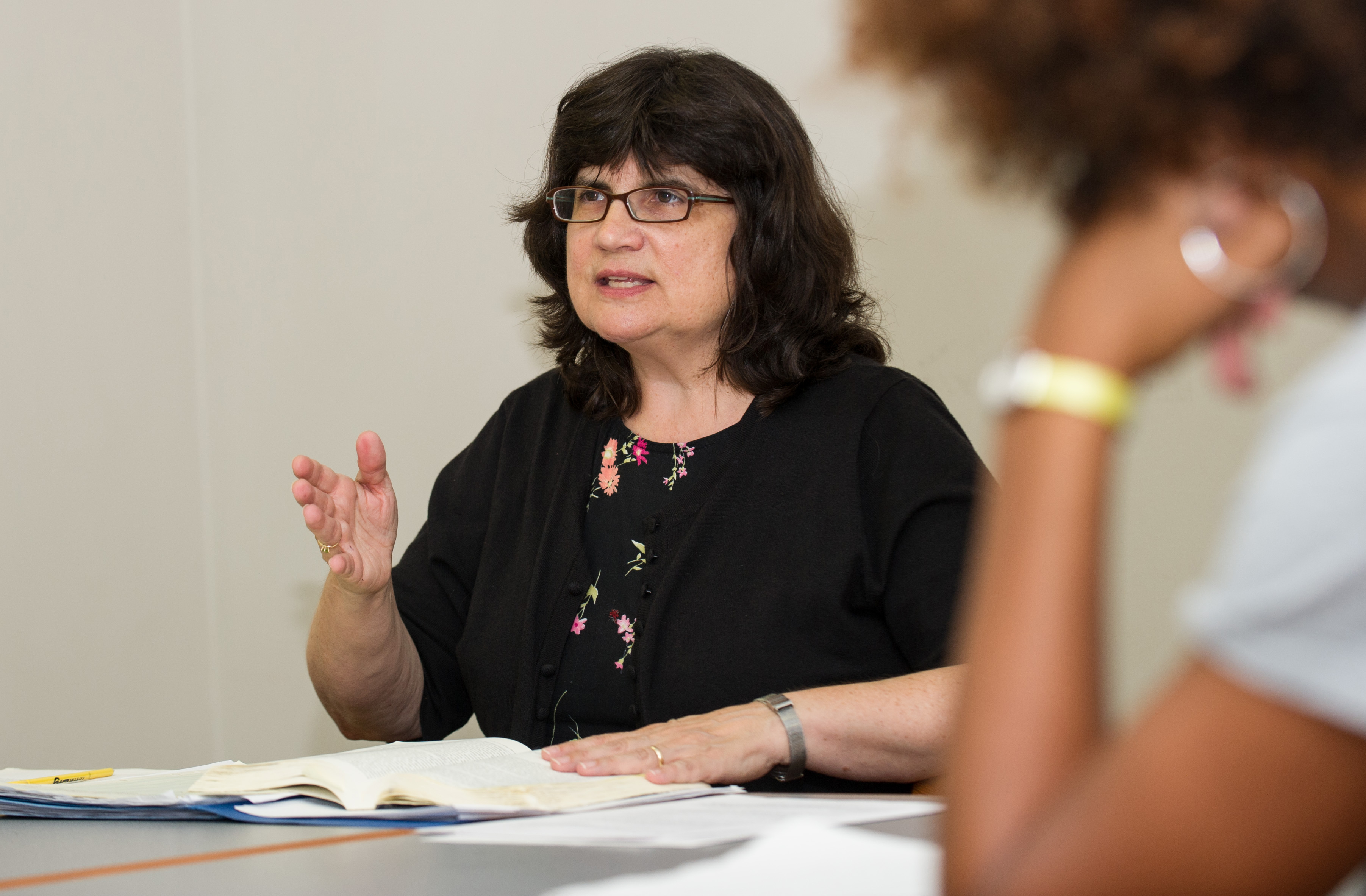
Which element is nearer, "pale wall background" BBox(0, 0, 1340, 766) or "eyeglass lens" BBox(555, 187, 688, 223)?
"eyeglass lens" BBox(555, 187, 688, 223)

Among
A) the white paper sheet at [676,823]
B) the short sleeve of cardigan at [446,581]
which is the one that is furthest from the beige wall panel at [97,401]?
the white paper sheet at [676,823]

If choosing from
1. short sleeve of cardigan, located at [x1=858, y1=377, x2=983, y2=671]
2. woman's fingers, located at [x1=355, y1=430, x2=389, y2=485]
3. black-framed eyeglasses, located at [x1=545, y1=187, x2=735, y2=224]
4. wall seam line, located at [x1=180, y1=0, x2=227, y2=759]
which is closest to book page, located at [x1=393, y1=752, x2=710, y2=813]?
short sleeve of cardigan, located at [x1=858, y1=377, x2=983, y2=671]

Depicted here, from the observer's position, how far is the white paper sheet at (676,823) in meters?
0.86

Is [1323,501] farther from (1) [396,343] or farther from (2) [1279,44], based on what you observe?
(1) [396,343]

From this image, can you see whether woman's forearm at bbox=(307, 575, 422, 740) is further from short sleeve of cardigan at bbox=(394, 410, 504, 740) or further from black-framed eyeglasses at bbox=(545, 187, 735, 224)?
black-framed eyeglasses at bbox=(545, 187, 735, 224)

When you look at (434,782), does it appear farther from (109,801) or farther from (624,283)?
(624,283)

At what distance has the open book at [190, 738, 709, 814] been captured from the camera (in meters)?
0.99

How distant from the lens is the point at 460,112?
8.06ft

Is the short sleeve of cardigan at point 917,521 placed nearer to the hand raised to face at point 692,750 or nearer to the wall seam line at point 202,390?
the hand raised to face at point 692,750

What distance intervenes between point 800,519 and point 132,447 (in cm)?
164

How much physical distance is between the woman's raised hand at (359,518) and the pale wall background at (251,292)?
89 cm

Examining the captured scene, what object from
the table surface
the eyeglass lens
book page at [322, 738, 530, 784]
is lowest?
the table surface

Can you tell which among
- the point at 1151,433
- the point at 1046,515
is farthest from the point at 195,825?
the point at 1151,433

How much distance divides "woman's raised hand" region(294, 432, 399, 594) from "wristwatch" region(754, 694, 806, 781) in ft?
1.76
